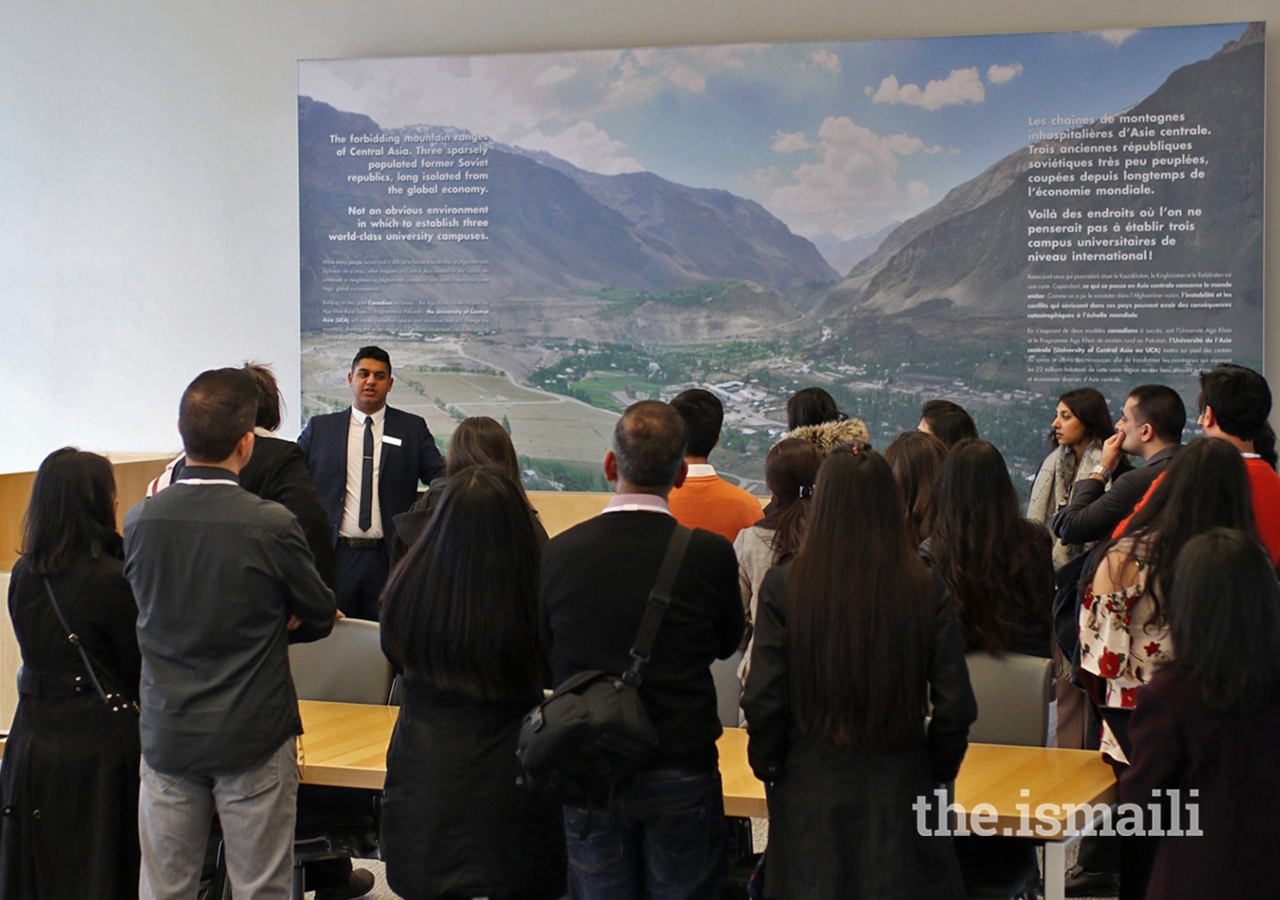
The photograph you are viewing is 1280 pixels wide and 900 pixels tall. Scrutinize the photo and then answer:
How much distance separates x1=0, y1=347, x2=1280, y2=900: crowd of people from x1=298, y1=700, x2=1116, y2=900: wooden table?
5.6 inches

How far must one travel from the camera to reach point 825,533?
2125 mm

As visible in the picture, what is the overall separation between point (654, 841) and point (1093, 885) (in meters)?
2.02

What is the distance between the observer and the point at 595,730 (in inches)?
80.0

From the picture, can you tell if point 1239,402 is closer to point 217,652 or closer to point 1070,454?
point 1070,454

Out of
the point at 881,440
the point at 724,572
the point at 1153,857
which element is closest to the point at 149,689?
the point at 724,572

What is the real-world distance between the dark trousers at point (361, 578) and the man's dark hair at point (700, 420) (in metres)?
1.52

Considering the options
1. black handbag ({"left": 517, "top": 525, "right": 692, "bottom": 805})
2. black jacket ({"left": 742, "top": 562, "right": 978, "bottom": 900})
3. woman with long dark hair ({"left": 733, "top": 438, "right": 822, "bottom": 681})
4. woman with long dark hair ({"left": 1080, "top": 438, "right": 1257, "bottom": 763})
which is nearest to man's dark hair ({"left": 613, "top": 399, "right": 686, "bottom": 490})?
black handbag ({"left": 517, "top": 525, "right": 692, "bottom": 805})

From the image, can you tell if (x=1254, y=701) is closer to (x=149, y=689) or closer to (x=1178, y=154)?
(x=149, y=689)

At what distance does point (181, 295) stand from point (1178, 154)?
5.24 m

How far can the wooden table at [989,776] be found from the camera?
2389mm

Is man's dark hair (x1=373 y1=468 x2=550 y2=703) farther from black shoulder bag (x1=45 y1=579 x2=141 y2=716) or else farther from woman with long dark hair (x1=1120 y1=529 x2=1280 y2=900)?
woman with long dark hair (x1=1120 y1=529 x2=1280 y2=900)

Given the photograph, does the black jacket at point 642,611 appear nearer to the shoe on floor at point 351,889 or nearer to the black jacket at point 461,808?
the black jacket at point 461,808

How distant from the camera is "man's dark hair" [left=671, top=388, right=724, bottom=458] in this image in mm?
3840

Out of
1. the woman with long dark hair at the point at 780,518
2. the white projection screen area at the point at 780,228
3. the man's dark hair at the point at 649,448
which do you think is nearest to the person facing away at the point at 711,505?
the woman with long dark hair at the point at 780,518
